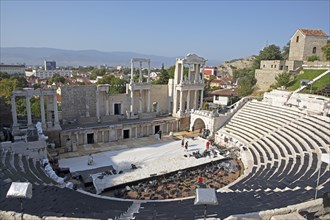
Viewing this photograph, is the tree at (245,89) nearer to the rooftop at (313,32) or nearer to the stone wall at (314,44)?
the stone wall at (314,44)

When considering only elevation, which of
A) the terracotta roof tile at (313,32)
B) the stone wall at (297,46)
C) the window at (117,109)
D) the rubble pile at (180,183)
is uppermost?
the terracotta roof tile at (313,32)

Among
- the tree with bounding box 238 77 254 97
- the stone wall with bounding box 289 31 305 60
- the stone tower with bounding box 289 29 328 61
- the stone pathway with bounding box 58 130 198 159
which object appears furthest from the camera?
the stone wall with bounding box 289 31 305 60

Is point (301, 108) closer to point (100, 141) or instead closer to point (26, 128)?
point (100, 141)

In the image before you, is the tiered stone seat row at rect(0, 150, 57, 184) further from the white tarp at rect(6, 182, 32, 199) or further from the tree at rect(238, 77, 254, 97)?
the tree at rect(238, 77, 254, 97)

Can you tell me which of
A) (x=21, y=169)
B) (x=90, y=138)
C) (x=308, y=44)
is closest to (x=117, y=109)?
(x=90, y=138)

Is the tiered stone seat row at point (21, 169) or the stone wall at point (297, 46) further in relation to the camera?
the stone wall at point (297, 46)

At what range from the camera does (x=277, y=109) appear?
23.6 m

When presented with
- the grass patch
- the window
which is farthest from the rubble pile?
the grass patch

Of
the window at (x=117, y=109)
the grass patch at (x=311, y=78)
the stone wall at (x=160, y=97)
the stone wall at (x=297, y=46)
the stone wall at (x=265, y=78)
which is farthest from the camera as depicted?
the stone wall at (x=297, y=46)

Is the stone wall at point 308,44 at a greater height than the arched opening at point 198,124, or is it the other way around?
the stone wall at point 308,44

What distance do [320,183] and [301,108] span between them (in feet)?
45.2

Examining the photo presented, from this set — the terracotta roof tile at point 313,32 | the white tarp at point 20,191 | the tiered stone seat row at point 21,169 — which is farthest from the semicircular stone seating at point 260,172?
the terracotta roof tile at point 313,32

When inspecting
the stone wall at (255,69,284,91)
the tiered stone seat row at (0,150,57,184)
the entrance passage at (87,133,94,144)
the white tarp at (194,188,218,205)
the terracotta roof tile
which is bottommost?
the entrance passage at (87,133,94,144)

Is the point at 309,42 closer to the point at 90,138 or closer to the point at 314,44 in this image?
the point at 314,44
